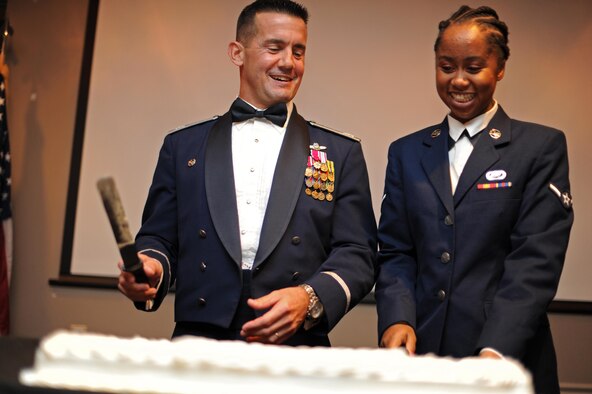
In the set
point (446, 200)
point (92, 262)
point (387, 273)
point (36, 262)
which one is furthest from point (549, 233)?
point (36, 262)

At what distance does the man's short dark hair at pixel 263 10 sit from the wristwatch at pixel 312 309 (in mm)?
757

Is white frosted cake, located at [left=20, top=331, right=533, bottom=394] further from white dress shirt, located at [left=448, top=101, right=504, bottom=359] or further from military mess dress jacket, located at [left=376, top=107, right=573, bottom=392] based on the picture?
white dress shirt, located at [left=448, top=101, right=504, bottom=359]

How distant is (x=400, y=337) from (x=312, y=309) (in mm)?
205

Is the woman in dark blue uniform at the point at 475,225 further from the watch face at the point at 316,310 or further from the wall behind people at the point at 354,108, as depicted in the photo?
the wall behind people at the point at 354,108

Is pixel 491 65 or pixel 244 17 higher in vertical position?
pixel 244 17

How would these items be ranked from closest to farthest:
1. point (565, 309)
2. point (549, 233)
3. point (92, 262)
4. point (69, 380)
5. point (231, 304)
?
point (69, 380) → point (549, 233) → point (231, 304) → point (565, 309) → point (92, 262)

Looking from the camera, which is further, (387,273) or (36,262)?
(36,262)

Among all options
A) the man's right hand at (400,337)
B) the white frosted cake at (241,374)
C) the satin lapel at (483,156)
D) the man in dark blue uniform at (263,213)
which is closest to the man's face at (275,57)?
the man in dark blue uniform at (263,213)

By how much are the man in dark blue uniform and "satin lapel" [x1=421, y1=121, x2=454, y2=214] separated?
200 mm

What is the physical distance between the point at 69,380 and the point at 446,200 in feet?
3.84

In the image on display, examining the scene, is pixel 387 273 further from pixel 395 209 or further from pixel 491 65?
pixel 491 65

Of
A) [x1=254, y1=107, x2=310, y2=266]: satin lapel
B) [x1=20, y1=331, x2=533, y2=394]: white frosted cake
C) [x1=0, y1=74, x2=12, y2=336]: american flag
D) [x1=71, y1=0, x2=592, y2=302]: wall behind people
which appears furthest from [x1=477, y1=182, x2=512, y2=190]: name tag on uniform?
[x1=0, y1=74, x2=12, y2=336]: american flag

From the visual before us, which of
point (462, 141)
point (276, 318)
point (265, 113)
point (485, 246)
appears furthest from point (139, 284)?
point (462, 141)

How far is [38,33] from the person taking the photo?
3.97 meters
